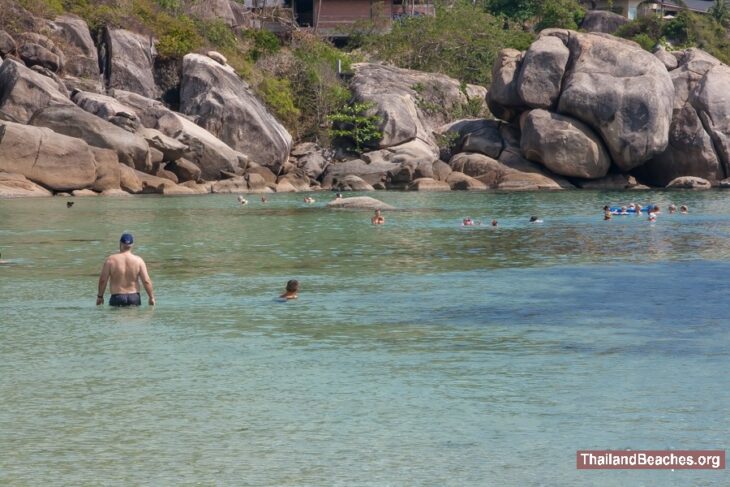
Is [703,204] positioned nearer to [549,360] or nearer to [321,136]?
[321,136]

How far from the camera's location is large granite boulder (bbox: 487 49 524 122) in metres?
62.1

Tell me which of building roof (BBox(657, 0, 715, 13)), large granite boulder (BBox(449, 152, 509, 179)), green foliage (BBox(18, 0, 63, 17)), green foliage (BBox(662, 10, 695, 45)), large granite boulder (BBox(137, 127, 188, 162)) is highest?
building roof (BBox(657, 0, 715, 13))

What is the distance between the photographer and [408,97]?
227 ft

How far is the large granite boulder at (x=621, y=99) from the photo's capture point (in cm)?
5912

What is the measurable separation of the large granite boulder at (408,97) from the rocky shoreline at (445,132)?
200 mm

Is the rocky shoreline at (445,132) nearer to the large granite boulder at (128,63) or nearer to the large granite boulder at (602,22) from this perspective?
the large granite boulder at (128,63)

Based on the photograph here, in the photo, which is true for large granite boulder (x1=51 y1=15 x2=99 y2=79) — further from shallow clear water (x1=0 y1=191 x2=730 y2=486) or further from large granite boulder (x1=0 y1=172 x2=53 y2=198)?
shallow clear water (x1=0 y1=191 x2=730 y2=486)

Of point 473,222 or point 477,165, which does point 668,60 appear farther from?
point 473,222

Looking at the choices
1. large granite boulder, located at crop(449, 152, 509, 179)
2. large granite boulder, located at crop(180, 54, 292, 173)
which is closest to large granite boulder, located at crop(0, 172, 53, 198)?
large granite boulder, located at crop(180, 54, 292, 173)

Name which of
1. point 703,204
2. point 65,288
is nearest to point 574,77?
point 703,204

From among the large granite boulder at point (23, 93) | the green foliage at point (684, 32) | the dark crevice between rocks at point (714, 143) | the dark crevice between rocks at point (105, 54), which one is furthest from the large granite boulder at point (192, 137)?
the green foliage at point (684, 32)

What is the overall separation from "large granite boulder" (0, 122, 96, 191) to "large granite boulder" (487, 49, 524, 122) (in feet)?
77.9

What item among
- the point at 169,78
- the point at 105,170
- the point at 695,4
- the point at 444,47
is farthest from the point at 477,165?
the point at 695,4

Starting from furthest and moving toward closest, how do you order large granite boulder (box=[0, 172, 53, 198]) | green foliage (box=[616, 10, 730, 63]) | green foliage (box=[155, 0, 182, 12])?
green foliage (box=[616, 10, 730, 63]), green foliage (box=[155, 0, 182, 12]), large granite boulder (box=[0, 172, 53, 198])
